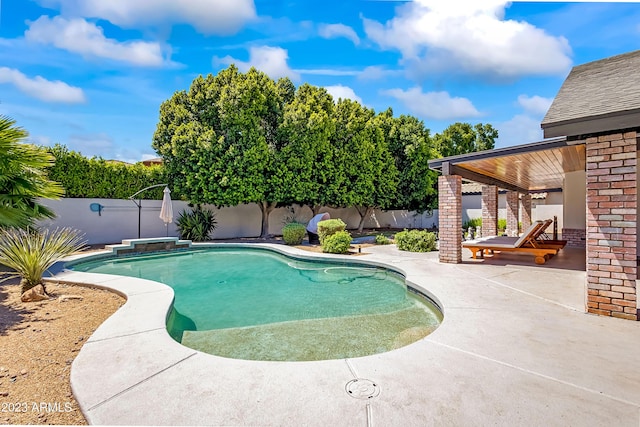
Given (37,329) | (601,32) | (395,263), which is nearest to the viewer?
(37,329)

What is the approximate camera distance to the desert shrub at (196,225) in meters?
15.7

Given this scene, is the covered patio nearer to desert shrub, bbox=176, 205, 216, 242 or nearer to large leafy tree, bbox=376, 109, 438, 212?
desert shrub, bbox=176, 205, 216, 242

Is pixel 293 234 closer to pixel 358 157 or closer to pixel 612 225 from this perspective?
pixel 358 157

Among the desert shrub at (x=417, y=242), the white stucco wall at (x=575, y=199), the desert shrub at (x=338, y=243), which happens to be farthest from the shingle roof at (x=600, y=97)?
the desert shrub at (x=338, y=243)

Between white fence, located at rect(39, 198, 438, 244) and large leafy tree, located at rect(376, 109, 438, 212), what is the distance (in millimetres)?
6648

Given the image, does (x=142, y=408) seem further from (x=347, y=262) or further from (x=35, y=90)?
(x=35, y=90)

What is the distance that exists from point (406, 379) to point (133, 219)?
52.3ft

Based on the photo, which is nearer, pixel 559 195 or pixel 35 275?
pixel 35 275

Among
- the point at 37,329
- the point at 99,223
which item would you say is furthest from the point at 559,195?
the point at 99,223

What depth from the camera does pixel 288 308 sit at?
19.3 feet

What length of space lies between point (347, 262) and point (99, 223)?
11694 mm

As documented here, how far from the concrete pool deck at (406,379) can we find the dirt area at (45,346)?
0.16m

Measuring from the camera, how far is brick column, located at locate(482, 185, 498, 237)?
13219 millimetres

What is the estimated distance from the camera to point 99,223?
1434 centimetres
